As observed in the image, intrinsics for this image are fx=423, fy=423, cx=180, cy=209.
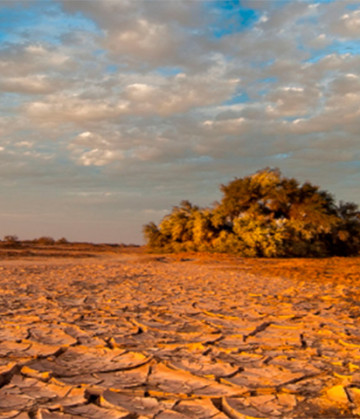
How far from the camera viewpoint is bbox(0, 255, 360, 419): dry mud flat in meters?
2.42

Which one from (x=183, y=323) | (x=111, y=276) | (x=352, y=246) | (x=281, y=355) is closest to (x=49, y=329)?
(x=183, y=323)

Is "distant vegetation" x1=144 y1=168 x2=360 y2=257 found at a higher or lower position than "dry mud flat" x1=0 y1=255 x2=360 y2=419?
higher

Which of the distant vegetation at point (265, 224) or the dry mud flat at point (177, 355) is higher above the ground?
the distant vegetation at point (265, 224)

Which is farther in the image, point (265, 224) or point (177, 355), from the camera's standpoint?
point (265, 224)

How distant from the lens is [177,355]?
3381mm

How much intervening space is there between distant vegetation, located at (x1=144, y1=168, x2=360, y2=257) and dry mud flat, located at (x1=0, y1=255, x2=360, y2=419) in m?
10.5

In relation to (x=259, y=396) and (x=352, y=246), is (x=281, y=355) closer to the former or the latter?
(x=259, y=396)

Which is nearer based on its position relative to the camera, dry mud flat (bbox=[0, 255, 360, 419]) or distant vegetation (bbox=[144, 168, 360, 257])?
dry mud flat (bbox=[0, 255, 360, 419])

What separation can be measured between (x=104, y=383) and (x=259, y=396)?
0.99 m

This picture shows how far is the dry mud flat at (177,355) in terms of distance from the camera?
7.95 ft

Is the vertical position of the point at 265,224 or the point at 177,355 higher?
the point at 265,224

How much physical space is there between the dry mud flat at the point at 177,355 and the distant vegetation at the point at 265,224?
10.5 m

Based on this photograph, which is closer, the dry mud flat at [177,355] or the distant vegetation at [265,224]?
the dry mud flat at [177,355]

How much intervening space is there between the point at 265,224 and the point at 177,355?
14572 mm
